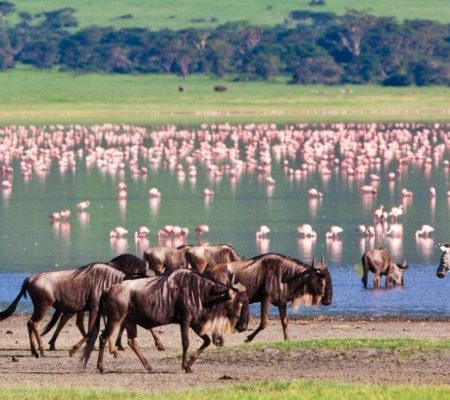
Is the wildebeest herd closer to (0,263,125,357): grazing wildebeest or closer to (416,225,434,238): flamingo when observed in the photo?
(0,263,125,357): grazing wildebeest

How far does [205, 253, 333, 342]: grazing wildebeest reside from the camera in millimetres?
16672

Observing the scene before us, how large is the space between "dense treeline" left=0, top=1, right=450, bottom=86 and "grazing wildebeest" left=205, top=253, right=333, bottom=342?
100 metres

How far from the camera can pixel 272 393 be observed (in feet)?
40.0

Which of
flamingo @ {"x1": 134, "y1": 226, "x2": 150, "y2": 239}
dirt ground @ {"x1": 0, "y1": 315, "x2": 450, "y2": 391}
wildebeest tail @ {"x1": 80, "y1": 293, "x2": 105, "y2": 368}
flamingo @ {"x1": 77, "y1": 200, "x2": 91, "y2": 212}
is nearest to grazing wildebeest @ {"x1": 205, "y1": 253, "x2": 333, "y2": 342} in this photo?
dirt ground @ {"x1": 0, "y1": 315, "x2": 450, "y2": 391}

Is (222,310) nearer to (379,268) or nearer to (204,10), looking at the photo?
(379,268)

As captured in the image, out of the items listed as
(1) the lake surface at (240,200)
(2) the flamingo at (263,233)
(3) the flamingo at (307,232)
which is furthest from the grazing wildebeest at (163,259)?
(3) the flamingo at (307,232)

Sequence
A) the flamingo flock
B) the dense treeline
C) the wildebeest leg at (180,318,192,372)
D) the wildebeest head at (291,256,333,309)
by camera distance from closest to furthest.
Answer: the wildebeest leg at (180,318,192,372)
the wildebeest head at (291,256,333,309)
the flamingo flock
the dense treeline

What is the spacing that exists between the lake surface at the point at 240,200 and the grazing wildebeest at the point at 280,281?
3.77m

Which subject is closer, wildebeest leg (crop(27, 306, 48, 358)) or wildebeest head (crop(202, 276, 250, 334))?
wildebeest head (crop(202, 276, 250, 334))

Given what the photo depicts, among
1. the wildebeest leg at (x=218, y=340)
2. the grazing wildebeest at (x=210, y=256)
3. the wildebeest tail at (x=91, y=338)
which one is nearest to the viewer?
the wildebeest tail at (x=91, y=338)

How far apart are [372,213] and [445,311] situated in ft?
50.3

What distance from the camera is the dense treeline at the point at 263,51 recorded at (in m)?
122

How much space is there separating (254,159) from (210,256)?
3890 centimetres

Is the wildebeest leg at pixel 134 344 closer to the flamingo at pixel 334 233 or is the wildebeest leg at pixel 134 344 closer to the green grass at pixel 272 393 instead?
the green grass at pixel 272 393
